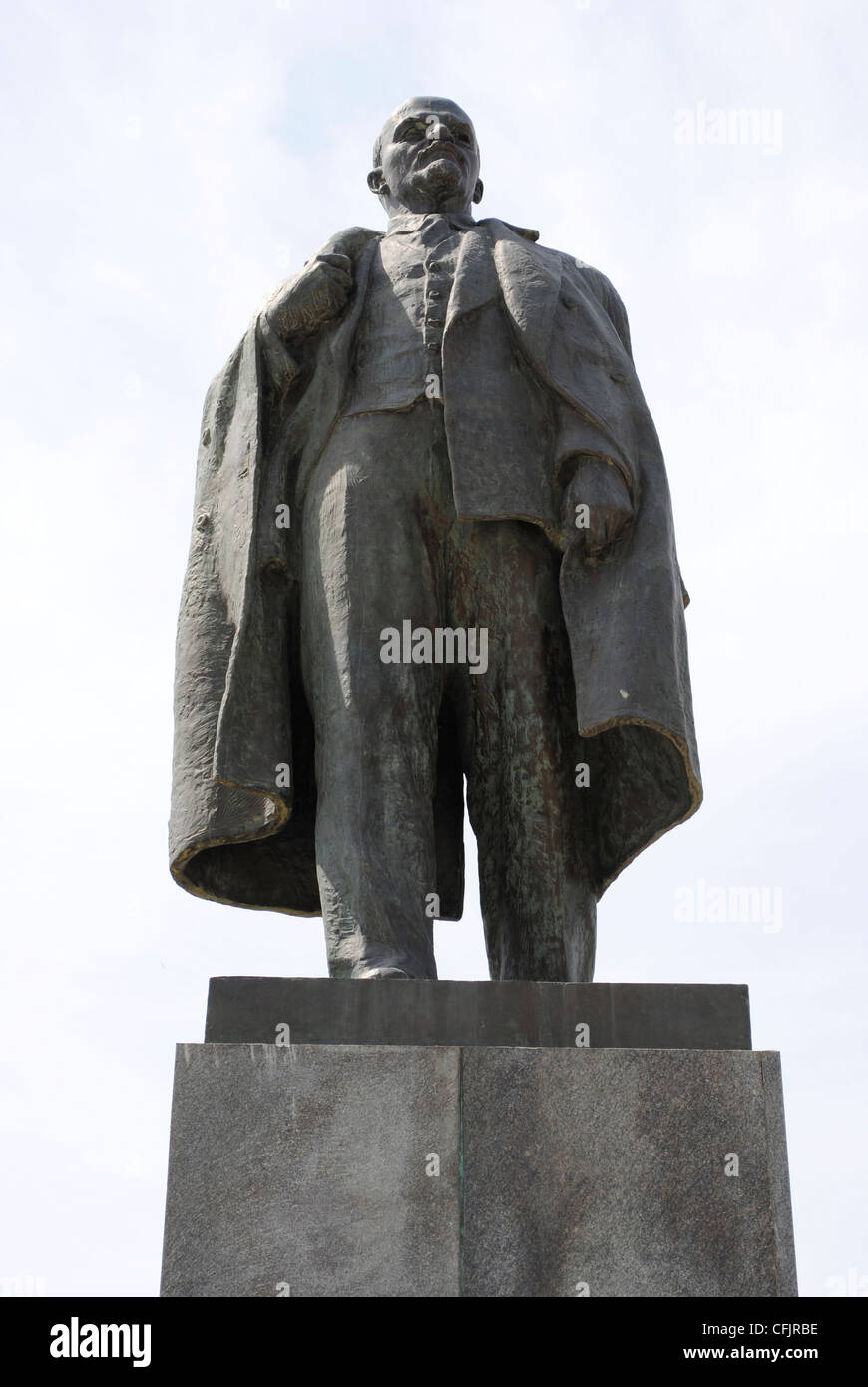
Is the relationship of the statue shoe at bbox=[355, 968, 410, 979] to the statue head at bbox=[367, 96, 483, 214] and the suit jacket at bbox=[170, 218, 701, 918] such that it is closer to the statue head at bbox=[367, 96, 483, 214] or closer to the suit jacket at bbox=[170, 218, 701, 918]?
the suit jacket at bbox=[170, 218, 701, 918]

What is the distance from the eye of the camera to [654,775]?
7.36 metres

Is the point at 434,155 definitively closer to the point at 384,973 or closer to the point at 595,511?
the point at 595,511

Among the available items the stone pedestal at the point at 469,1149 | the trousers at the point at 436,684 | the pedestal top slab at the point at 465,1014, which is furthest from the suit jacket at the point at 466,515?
the stone pedestal at the point at 469,1149

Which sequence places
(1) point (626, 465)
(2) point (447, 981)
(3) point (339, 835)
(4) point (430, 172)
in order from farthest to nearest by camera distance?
1. (4) point (430, 172)
2. (1) point (626, 465)
3. (3) point (339, 835)
4. (2) point (447, 981)

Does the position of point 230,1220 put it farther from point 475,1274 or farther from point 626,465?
point 626,465

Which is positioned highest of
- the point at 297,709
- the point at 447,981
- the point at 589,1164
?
the point at 297,709

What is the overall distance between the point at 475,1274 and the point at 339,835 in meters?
1.75

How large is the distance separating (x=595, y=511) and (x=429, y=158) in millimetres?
1968

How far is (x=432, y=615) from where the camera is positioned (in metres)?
7.31

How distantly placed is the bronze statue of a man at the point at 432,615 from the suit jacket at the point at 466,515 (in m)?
0.01

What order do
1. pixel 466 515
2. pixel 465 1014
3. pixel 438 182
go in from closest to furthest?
pixel 465 1014, pixel 466 515, pixel 438 182

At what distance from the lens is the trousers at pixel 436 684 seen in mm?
7094

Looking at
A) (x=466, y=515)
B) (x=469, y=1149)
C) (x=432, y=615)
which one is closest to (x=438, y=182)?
(x=466, y=515)

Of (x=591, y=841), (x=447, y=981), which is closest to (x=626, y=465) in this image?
(x=591, y=841)
